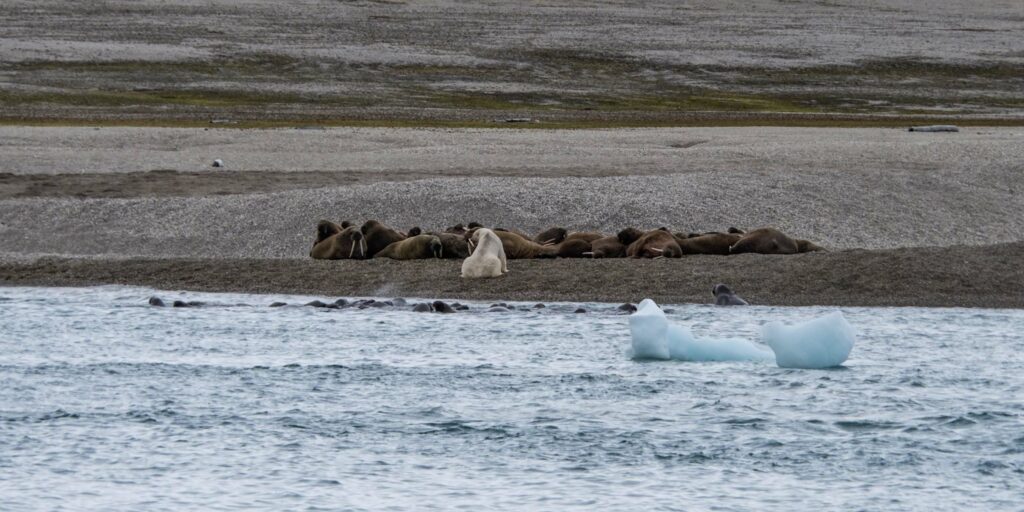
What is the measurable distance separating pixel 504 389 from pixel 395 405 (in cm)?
113

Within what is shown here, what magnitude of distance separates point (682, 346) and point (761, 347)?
3.33ft

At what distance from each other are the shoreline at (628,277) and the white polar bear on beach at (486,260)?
0.15m

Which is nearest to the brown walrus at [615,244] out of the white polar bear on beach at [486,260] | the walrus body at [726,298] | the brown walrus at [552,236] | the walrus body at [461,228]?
the brown walrus at [552,236]

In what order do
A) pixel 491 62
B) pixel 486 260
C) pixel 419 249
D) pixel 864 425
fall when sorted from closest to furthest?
pixel 864 425, pixel 486 260, pixel 419 249, pixel 491 62

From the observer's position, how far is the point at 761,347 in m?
16.1

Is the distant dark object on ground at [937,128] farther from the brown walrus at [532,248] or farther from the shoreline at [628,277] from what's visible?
the brown walrus at [532,248]

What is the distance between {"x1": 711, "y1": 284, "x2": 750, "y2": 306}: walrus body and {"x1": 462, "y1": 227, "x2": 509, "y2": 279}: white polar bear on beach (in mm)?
3095

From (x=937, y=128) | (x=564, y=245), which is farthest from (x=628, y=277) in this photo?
(x=937, y=128)

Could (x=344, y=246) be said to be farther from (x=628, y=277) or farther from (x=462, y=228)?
(x=628, y=277)

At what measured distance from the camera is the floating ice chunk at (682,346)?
1538 centimetres

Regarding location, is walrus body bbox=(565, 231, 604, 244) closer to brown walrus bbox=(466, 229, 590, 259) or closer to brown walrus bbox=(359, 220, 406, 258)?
brown walrus bbox=(466, 229, 590, 259)

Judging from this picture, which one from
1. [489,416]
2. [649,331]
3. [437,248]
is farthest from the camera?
[437,248]

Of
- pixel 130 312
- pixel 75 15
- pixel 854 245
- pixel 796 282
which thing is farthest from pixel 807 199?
pixel 75 15

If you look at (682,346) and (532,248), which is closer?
(682,346)
